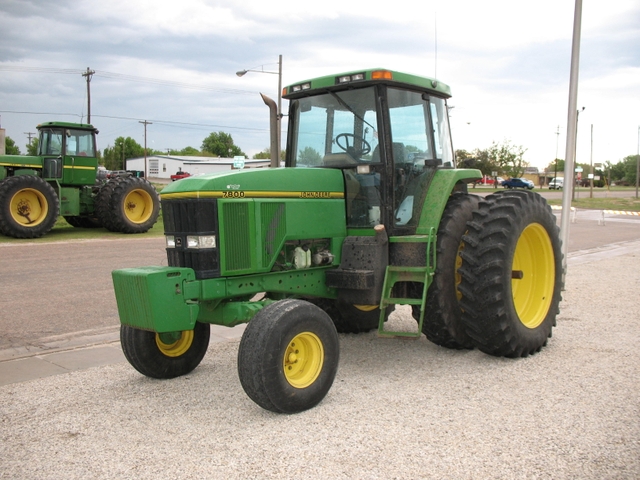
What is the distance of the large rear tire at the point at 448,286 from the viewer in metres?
5.57

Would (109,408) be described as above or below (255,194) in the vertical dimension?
below

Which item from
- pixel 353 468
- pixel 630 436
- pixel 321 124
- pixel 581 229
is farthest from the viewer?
pixel 581 229

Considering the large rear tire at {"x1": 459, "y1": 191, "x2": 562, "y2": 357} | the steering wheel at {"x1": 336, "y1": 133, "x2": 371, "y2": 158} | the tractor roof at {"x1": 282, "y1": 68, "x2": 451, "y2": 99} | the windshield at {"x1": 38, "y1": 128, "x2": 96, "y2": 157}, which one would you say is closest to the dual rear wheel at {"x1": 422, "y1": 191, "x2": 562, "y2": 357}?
the large rear tire at {"x1": 459, "y1": 191, "x2": 562, "y2": 357}

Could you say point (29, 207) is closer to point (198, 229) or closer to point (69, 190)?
point (69, 190)

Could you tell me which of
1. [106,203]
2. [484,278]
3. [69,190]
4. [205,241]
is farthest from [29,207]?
[484,278]

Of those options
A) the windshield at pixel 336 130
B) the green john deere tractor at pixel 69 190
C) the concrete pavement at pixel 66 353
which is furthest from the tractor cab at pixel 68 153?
the windshield at pixel 336 130

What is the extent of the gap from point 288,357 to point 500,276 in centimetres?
196

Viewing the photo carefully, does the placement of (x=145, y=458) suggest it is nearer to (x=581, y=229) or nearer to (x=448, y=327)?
(x=448, y=327)

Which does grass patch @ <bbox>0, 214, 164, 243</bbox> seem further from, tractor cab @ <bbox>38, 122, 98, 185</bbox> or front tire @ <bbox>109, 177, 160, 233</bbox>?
tractor cab @ <bbox>38, 122, 98, 185</bbox>

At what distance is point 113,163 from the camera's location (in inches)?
3541

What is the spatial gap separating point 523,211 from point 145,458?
3.76 meters

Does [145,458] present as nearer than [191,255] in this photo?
Yes

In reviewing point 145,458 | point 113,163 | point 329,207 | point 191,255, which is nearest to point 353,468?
point 145,458

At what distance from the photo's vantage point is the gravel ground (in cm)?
365
